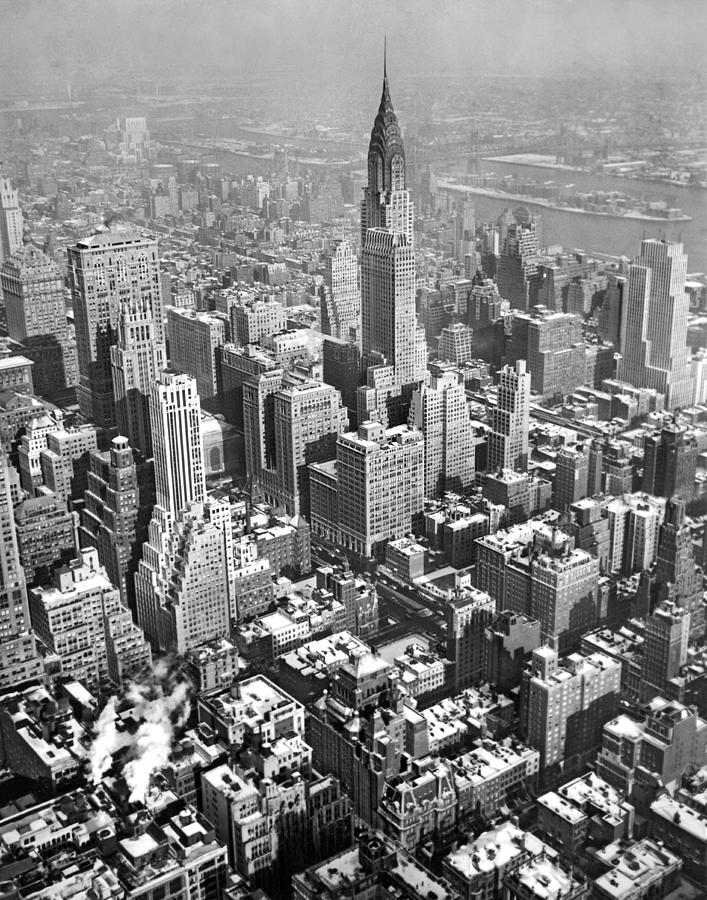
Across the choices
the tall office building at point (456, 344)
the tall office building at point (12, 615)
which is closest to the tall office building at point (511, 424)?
the tall office building at point (456, 344)

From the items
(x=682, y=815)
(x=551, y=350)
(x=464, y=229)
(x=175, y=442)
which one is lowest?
(x=682, y=815)

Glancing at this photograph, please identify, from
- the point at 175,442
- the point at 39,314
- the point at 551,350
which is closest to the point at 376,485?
the point at 175,442

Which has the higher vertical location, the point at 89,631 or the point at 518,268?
the point at 518,268

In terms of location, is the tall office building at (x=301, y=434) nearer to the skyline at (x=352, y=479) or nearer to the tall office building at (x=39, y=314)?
the skyline at (x=352, y=479)

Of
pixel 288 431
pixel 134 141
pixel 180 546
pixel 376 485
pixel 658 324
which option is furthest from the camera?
pixel 134 141

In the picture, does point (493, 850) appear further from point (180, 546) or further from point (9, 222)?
point (9, 222)
